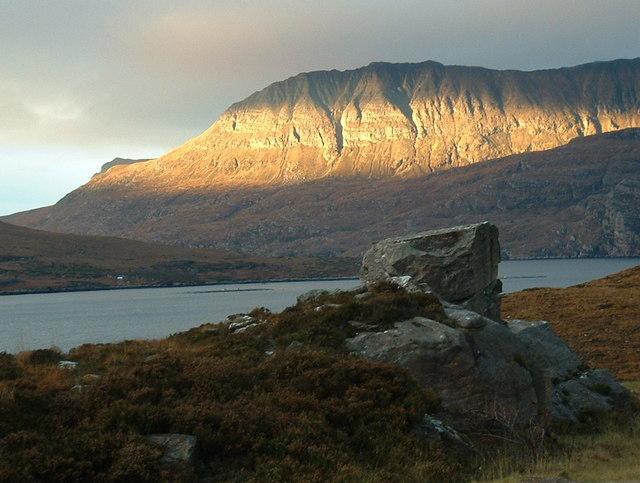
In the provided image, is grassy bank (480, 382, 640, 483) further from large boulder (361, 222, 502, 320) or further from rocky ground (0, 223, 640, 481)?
large boulder (361, 222, 502, 320)

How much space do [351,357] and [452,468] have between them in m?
5.26

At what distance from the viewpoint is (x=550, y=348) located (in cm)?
2773

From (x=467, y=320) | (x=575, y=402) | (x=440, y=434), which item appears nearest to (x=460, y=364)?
(x=467, y=320)

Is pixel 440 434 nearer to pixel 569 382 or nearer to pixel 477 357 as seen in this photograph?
pixel 477 357

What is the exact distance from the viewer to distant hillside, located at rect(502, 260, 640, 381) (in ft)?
144

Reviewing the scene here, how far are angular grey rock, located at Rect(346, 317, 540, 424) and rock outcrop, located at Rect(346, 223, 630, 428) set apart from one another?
0.03 meters

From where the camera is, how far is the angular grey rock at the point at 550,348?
85.9ft

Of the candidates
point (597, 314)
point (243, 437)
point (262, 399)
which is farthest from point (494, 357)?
point (597, 314)

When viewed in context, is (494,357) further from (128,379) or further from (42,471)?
(42,471)

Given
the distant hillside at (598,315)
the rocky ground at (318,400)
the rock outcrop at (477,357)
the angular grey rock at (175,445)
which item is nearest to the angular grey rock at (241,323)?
the rocky ground at (318,400)

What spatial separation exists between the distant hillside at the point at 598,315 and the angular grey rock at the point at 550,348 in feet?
37.2

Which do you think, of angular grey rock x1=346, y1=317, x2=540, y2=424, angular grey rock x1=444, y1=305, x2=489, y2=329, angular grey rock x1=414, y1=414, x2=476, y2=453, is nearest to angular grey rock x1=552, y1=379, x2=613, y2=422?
angular grey rock x1=346, y1=317, x2=540, y2=424

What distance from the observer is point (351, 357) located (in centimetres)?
2025

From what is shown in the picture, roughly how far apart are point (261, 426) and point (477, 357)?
8.06 meters
